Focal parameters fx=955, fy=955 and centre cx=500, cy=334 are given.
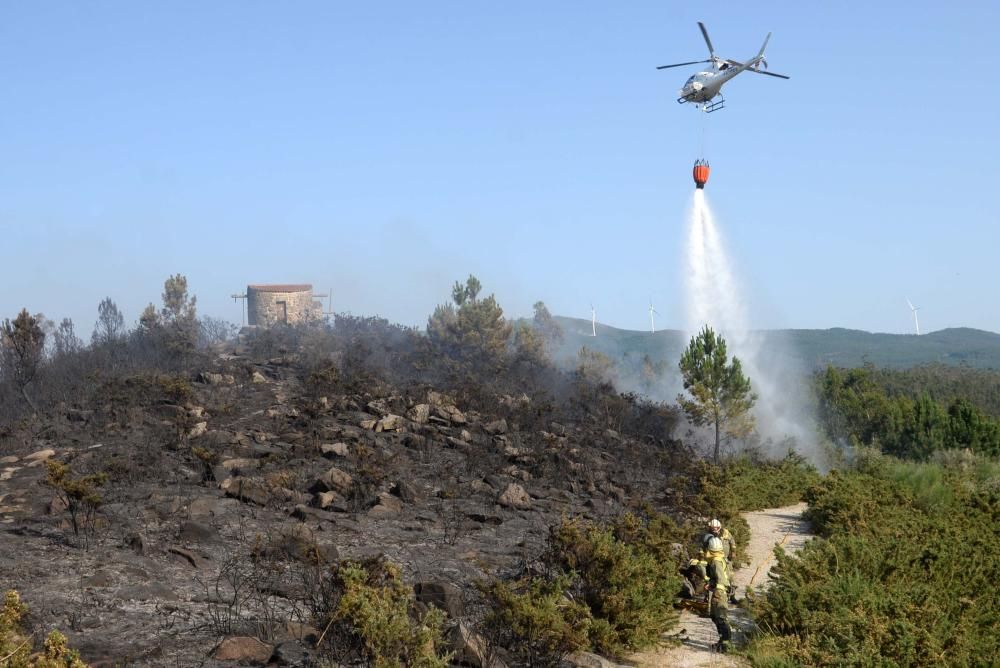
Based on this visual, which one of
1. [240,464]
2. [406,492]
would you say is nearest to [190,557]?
[406,492]

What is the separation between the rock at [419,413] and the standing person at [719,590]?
17.5 meters

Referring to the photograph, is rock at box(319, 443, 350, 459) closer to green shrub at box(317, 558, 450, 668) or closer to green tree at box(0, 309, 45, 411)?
green tree at box(0, 309, 45, 411)

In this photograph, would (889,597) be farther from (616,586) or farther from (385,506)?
(385,506)

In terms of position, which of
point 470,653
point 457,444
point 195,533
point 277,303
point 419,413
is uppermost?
point 277,303

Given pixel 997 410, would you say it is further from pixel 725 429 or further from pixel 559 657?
pixel 559 657

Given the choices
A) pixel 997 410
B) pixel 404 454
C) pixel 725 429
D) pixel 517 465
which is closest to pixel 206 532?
pixel 404 454

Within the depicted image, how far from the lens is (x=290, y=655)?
938 centimetres

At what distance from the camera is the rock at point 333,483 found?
19953mm

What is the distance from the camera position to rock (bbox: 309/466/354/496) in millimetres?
19953

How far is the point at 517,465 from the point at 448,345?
2369 cm

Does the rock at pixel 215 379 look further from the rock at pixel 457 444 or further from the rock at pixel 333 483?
the rock at pixel 333 483

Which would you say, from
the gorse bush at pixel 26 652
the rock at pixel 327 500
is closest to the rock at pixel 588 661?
the gorse bush at pixel 26 652

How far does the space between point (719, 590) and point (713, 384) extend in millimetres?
28242

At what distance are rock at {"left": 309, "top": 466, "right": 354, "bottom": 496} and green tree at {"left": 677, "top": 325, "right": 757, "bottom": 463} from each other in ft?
69.8
